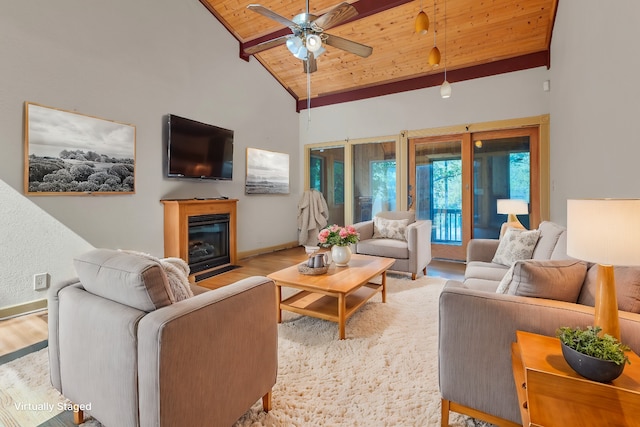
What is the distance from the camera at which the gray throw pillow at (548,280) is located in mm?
1303

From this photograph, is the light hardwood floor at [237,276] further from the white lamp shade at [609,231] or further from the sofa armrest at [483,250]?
the white lamp shade at [609,231]

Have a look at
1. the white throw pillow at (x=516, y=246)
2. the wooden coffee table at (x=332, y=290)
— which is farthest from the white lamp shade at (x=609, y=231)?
the white throw pillow at (x=516, y=246)

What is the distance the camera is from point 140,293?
3.76ft

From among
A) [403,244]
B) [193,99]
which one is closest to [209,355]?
[403,244]

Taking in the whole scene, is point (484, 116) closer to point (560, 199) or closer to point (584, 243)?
point (560, 199)

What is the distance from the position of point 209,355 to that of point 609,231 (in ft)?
4.92

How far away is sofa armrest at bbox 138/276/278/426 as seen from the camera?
1016 mm

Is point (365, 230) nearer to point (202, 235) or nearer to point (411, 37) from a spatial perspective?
point (202, 235)

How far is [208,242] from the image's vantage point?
14.5 feet

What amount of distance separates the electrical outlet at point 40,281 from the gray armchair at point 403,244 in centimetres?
334

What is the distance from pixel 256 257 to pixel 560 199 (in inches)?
175

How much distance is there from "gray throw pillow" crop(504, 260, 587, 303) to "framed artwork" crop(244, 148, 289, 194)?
4529mm

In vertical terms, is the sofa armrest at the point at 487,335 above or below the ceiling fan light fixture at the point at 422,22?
below

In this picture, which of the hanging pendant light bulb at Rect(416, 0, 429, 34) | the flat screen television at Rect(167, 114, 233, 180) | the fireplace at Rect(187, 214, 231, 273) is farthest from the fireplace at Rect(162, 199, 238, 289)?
the hanging pendant light bulb at Rect(416, 0, 429, 34)
